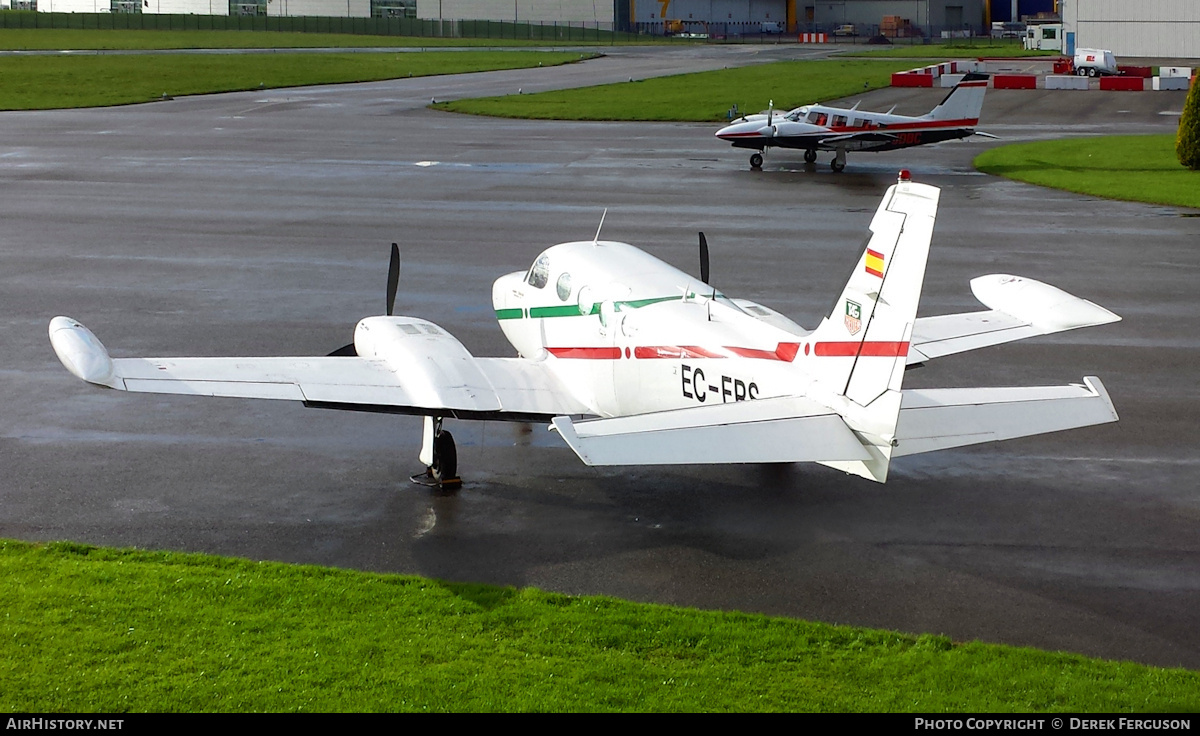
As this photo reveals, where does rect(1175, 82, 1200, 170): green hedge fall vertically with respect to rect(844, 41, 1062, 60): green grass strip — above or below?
below

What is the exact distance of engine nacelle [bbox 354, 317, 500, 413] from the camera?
43.0ft

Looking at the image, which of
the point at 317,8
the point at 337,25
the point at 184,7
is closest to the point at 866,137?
the point at 337,25

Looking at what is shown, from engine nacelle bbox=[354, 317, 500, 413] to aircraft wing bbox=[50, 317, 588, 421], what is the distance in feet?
0.04

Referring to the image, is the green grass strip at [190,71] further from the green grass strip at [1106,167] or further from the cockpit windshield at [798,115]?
the green grass strip at [1106,167]

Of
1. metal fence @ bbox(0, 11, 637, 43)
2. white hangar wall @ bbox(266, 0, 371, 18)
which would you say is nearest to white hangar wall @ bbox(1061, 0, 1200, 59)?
metal fence @ bbox(0, 11, 637, 43)

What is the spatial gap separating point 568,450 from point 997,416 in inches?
233

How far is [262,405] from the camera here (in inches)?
673

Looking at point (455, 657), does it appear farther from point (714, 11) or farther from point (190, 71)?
point (714, 11)

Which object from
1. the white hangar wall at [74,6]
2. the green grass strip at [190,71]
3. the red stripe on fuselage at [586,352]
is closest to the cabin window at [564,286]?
the red stripe on fuselage at [586,352]

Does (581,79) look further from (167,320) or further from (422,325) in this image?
Result: (422,325)

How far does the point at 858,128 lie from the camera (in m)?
41.0

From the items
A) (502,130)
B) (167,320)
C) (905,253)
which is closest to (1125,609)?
(905,253)

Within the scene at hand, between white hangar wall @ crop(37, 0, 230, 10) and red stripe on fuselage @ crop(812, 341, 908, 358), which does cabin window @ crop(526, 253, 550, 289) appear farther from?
white hangar wall @ crop(37, 0, 230, 10)
